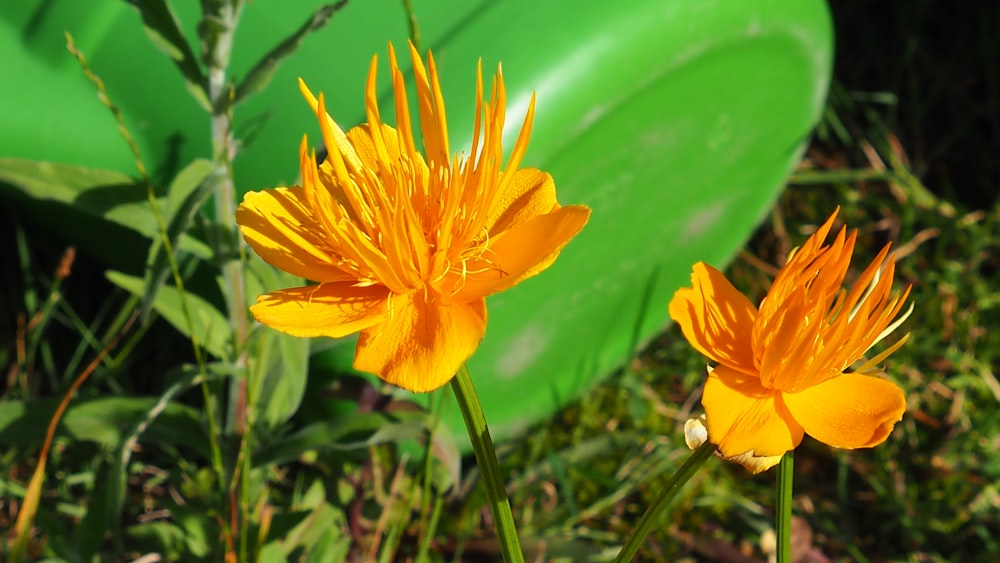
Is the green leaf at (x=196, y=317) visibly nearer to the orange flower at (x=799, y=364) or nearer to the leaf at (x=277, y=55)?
the leaf at (x=277, y=55)

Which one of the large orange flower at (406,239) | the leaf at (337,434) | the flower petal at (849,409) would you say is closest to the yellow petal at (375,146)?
the large orange flower at (406,239)

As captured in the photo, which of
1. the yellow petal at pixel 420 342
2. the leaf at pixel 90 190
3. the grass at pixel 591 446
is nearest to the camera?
the yellow petal at pixel 420 342

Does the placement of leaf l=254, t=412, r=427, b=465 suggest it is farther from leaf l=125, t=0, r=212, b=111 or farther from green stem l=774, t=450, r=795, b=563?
green stem l=774, t=450, r=795, b=563

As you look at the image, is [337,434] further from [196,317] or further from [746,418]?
[746,418]

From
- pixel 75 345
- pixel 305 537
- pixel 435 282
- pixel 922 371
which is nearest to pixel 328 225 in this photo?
pixel 435 282

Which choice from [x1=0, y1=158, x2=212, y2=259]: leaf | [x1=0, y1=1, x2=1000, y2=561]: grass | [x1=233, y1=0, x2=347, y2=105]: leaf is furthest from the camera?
[x1=0, y1=1, x2=1000, y2=561]: grass

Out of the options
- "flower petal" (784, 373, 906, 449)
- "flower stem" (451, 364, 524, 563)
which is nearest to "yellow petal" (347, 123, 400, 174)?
"flower stem" (451, 364, 524, 563)
